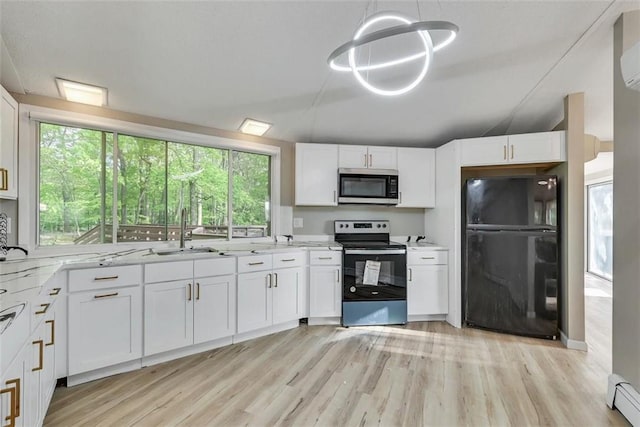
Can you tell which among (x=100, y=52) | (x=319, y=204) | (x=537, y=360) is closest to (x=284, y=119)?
(x=319, y=204)

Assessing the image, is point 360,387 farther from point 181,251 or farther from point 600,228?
point 600,228

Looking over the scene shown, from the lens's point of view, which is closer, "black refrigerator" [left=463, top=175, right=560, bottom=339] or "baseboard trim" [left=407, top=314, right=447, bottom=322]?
"black refrigerator" [left=463, top=175, right=560, bottom=339]

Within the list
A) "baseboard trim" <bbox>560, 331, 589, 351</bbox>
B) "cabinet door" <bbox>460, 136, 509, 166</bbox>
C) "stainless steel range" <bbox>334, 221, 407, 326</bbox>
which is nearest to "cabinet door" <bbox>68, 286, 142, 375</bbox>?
"stainless steel range" <bbox>334, 221, 407, 326</bbox>

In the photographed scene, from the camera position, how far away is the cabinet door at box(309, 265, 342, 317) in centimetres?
311

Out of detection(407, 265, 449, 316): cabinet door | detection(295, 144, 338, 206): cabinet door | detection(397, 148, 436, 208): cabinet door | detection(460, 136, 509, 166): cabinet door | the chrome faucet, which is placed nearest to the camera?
the chrome faucet

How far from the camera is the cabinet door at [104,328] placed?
1945 millimetres

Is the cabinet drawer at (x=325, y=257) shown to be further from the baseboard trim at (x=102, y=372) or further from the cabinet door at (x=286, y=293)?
the baseboard trim at (x=102, y=372)

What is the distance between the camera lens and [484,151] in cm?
302

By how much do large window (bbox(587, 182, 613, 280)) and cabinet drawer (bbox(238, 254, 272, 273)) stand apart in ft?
19.5

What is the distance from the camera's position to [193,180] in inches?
120

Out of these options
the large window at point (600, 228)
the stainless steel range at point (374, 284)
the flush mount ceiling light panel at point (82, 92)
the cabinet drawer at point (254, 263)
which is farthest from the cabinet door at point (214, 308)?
the large window at point (600, 228)

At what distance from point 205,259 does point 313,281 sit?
1.15m

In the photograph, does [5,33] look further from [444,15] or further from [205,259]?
[444,15]

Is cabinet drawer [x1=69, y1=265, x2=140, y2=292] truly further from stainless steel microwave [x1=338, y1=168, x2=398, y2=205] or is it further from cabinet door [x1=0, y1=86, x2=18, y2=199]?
stainless steel microwave [x1=338, y1=168, x2=398, y2=205]
